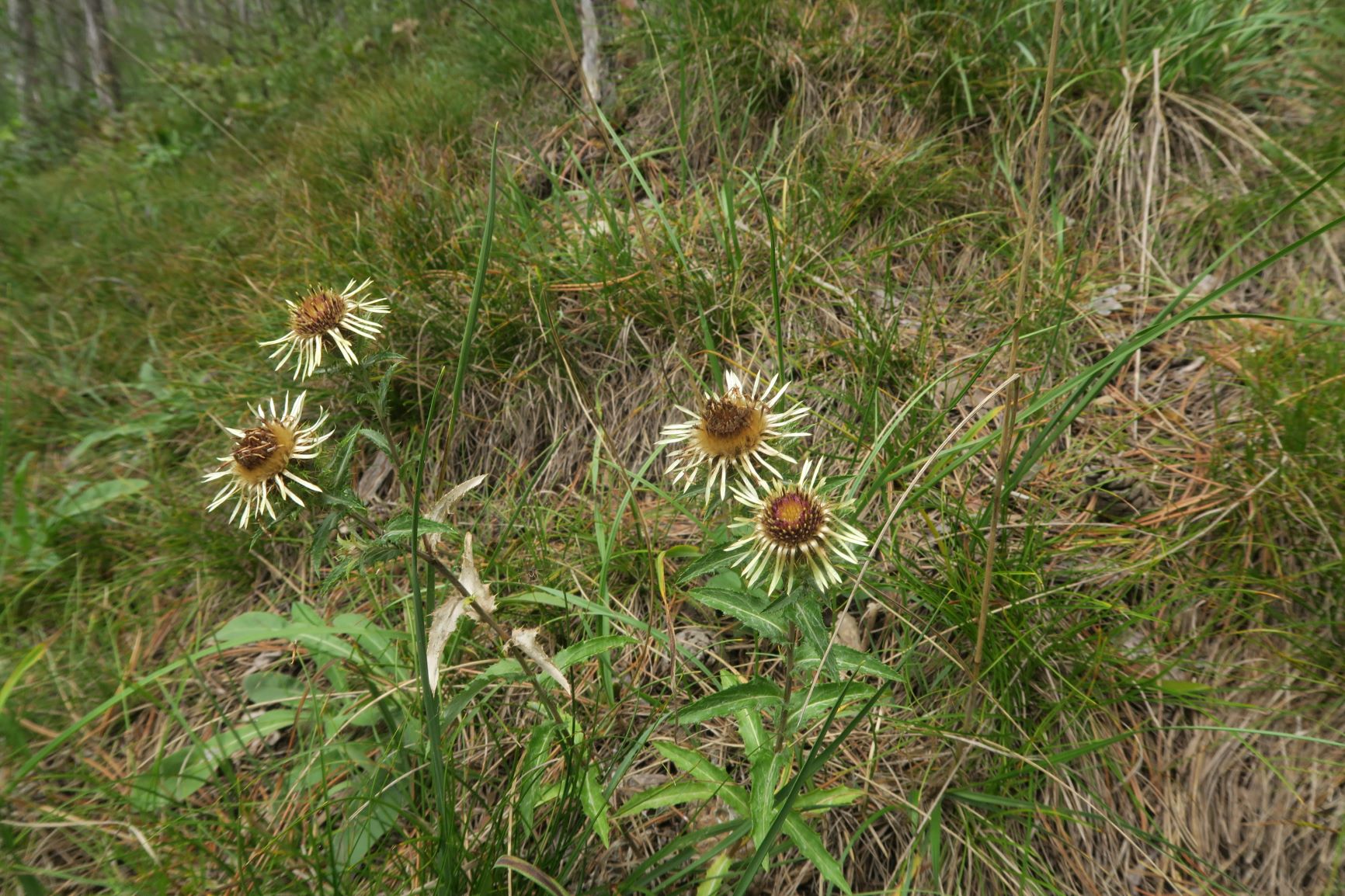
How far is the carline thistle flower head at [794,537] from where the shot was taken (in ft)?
3.98

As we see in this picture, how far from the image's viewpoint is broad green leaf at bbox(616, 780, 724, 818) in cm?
141

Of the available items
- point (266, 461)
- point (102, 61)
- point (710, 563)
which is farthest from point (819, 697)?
point (102, 61)

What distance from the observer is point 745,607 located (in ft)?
4.48

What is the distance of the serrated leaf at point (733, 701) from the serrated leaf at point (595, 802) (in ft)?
0.71

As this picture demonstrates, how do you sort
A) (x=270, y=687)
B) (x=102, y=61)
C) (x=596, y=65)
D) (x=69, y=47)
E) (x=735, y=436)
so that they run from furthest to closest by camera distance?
(x=69, y=47) → (x=102, y=61) → (x=596, y=65) → (x=270, y=687) → (x=735, y=436)

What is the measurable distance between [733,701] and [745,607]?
17cm

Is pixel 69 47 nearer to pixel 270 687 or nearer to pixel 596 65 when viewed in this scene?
pixel 596 65

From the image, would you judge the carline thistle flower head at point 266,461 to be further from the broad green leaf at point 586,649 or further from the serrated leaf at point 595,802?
the serrated leaf at point 595,802

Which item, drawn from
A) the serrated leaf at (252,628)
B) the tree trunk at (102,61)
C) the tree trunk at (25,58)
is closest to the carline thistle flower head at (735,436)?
the serrated leaf at (252,628)

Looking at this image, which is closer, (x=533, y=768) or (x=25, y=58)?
(x=533, y=768)

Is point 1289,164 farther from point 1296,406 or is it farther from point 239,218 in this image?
point 239,218

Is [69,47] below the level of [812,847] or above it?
above

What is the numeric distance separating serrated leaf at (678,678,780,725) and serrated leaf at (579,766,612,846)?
22cm

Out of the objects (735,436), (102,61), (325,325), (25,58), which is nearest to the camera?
(735,436)
